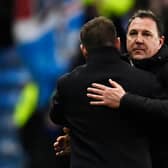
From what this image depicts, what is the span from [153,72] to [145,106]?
0.32 metres

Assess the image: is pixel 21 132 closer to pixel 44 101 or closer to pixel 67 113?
pixel 44 101

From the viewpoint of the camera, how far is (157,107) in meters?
8.69

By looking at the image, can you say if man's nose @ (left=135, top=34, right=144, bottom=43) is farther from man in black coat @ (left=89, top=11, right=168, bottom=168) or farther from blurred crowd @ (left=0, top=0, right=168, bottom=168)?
blurred crowd @ (left=0, top=0, right=168, bottom=168)

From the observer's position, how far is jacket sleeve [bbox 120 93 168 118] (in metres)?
8.68

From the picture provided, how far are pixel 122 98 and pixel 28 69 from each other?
7.82 meters

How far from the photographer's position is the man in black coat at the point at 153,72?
870 centimetres

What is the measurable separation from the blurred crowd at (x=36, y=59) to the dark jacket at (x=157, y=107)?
3365 mm

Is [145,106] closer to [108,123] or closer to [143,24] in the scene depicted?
[108,123]

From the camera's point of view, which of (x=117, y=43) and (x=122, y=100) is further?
(x=117, y=43)

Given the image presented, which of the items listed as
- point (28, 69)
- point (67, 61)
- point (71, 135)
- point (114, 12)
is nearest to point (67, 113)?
point (71, 135)

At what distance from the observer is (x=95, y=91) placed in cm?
877

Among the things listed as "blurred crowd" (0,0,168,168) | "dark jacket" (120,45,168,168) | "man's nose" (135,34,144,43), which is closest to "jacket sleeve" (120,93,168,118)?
"dark jacket" (120,45,168,168)

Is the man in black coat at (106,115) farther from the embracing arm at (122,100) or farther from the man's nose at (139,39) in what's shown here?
the man's nose at (139,39)

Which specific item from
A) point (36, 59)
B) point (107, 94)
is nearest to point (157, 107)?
point (107, 94)
